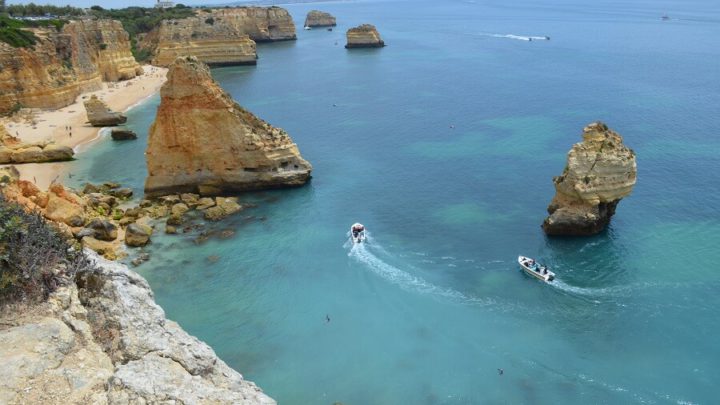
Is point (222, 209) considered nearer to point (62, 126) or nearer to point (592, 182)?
point (592, 182)

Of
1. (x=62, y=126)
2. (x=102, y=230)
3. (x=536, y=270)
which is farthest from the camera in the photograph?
(x=62, y=126)

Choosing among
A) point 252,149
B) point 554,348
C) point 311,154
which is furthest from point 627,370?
point 311,154

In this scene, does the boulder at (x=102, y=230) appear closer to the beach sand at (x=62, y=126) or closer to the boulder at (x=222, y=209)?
the boulder at (x=222, y=209)

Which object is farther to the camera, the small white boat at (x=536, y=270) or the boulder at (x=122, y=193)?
the boulder at (x=122, y=193)

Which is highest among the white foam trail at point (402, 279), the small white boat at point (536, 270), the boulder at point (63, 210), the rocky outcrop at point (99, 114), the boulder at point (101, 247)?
the rocky outcrop at point (99, 114)

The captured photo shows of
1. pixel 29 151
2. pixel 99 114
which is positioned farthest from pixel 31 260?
pixel 99 114

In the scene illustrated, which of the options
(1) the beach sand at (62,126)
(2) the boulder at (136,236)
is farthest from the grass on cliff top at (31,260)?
(1) the beach sand at (62,126)

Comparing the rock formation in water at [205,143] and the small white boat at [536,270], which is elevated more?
the rock formation in water at [205,143]

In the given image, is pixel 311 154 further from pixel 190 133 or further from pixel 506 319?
pixel 506 319
